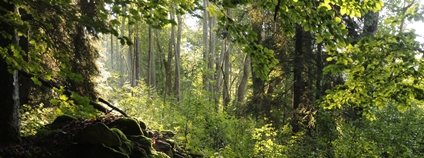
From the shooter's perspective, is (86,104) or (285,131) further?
(285,131)

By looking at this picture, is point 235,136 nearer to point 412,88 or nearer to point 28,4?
point 412,88

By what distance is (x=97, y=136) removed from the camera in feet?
14.0

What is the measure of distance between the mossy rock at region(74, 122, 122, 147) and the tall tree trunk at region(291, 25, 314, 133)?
Answer: 6384mm

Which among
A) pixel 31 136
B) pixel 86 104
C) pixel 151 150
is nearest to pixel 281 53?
pixel 151 150

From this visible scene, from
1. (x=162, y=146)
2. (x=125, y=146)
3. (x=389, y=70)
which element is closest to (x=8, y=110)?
(x=125, y=146)

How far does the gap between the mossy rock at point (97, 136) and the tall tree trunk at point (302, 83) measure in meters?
6.38

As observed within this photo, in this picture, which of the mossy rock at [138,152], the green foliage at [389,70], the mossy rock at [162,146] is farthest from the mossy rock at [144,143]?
the green foliage at [389,70]

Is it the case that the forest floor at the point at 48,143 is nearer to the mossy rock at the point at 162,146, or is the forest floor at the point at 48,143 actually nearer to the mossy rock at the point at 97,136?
the mossy rock at the point at 97,136

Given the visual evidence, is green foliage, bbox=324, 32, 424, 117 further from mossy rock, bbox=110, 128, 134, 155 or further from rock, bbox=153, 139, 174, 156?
rock, bbox=153, 139, 174, 156

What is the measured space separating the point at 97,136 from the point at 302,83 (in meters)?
7.42

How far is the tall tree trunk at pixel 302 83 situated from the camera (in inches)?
385

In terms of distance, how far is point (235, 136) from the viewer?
823cm

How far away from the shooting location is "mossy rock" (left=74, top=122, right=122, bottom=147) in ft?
13.8

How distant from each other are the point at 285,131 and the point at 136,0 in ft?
19.8
